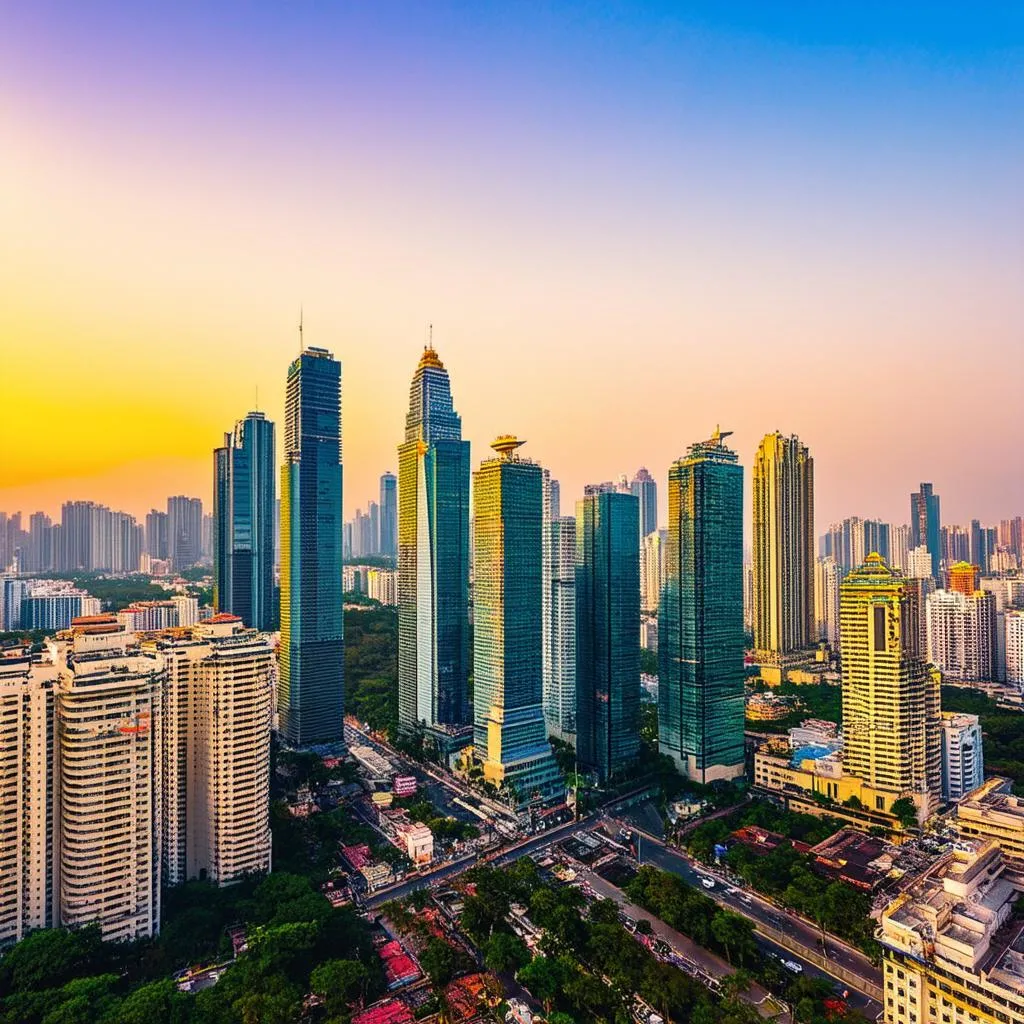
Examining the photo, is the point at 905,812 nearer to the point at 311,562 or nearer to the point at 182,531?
the point at 311,562

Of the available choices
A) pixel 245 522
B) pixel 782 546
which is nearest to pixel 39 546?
pixel 245 522

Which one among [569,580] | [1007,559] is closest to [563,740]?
[569,580]

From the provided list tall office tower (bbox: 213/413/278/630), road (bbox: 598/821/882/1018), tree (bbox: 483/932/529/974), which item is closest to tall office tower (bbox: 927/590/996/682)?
road (bbox: 598/821/882/1018)

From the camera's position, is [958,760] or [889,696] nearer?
[889,696]

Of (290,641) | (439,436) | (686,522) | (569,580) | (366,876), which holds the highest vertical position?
(439,436)

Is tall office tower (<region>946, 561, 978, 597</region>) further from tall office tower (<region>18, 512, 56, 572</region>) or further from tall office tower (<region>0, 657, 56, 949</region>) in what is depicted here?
tall office tower (<region>18, 512, 56, 572</region>)

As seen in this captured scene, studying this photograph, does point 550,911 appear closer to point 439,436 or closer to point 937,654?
point 439,436

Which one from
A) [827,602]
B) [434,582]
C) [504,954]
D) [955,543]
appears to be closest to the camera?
[504,954]
